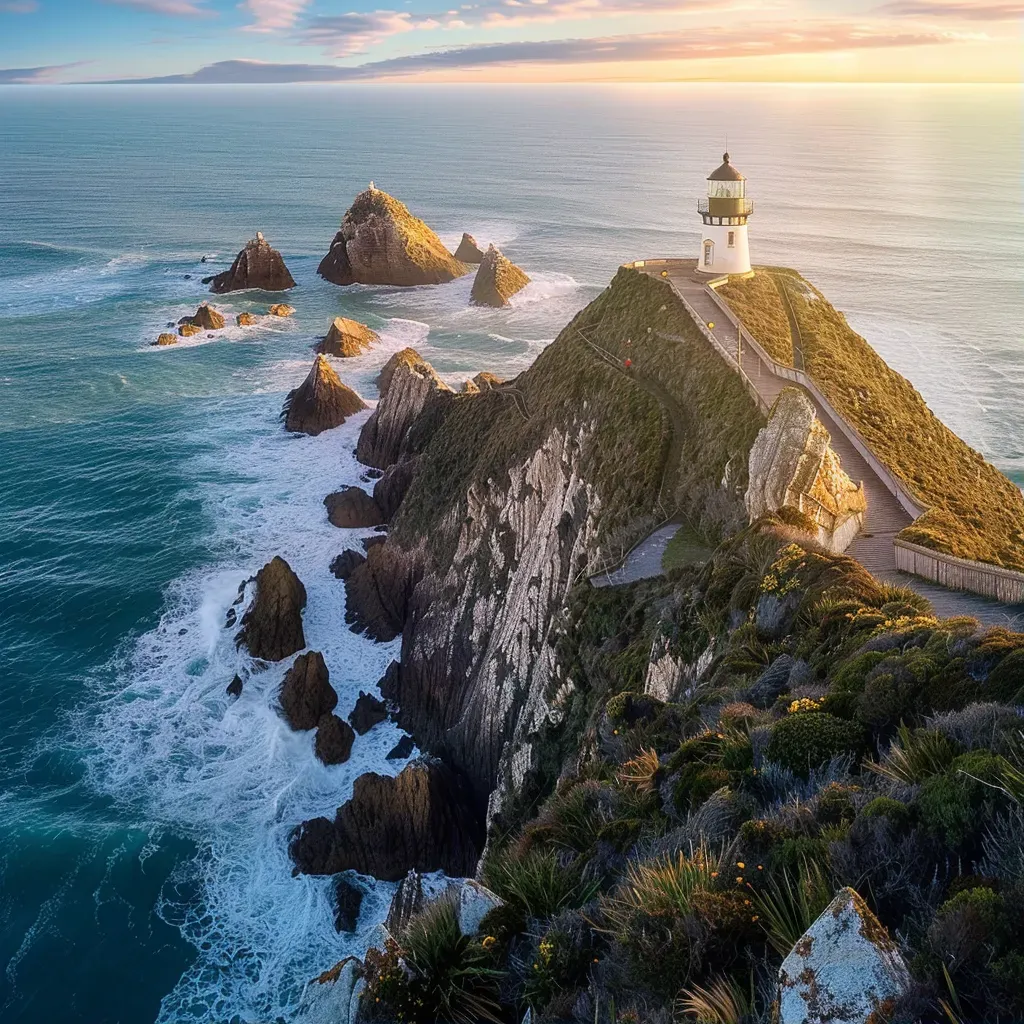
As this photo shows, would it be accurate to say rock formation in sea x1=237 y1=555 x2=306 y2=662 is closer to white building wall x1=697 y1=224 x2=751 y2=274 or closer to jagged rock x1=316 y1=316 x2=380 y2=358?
white building wall x1=697 y1=224 x2=751 y2=274

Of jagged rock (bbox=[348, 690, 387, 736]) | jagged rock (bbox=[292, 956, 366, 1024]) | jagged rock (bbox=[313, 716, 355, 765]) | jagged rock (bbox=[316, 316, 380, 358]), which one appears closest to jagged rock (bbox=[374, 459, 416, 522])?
jagged rock (bbox=[348, 690, 387, 736])

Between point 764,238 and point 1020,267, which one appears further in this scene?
point 764,238

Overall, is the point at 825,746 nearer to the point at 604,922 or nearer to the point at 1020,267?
the point at 604,922

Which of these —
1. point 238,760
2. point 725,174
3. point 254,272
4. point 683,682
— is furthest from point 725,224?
point 254,272

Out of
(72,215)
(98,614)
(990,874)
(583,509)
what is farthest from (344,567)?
(72,215)

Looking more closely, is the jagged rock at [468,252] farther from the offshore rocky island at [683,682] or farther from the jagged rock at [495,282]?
the offshore rocky island at [683,682]

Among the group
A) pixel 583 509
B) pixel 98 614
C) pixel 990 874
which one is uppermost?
pixel 990 874
